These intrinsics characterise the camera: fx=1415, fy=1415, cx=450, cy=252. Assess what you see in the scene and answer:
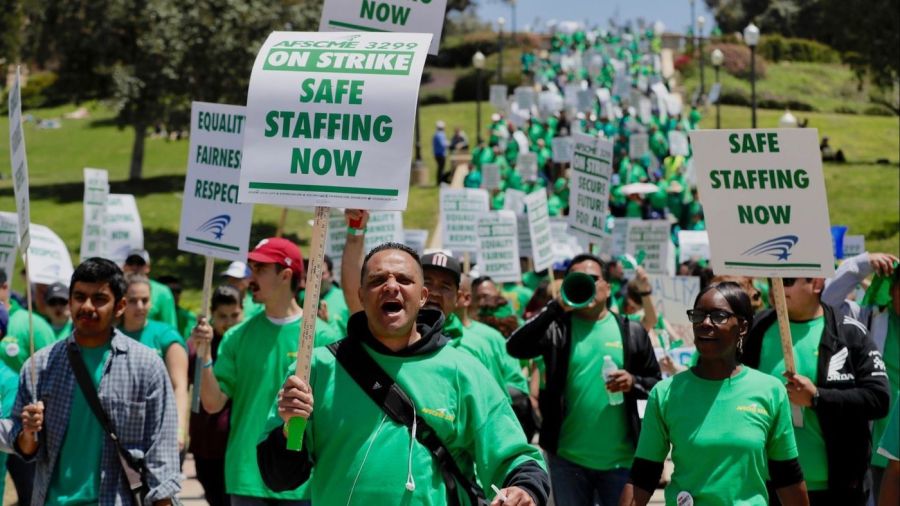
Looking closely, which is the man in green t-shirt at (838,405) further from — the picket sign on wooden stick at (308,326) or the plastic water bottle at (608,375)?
the picket sign on wooden stick at (308,326)

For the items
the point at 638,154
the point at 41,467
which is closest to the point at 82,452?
the point at 41,467

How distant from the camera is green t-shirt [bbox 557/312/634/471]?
7.31 m

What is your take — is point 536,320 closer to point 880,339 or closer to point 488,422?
point 880,339

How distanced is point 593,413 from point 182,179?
39114 millimetres

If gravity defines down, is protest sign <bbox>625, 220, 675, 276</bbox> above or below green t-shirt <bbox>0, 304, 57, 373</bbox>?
above

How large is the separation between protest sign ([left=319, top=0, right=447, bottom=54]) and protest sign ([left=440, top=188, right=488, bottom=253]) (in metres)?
6.55

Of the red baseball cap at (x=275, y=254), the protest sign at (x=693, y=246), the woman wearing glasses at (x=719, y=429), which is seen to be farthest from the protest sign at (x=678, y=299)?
the woman wearing glasses at (x=719, y=429)

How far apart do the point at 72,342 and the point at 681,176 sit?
22.5 meters

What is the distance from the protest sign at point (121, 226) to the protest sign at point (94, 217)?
111mm

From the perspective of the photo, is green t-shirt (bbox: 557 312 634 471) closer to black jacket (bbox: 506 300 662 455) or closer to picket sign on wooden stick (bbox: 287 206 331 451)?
black jacket (bbox: 506 300 662 455)

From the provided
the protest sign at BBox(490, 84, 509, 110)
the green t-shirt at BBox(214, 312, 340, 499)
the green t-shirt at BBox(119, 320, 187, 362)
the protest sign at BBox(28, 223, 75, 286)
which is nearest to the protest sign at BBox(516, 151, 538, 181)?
the protest sign at BBox(490, 84, 509, 110)

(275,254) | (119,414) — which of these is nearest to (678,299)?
(275,254)

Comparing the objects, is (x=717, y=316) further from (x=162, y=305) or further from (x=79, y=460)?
(x=162, y=305)

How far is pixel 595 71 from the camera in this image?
43.9 m
